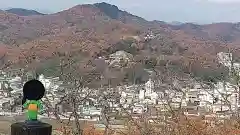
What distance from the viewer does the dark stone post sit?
51.6 inches

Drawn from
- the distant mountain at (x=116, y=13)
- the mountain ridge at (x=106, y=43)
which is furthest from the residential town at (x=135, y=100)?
the distant mountain at (x=116, y=13)

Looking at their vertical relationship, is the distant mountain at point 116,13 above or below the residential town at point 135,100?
above

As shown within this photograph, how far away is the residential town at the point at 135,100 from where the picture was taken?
6.93 m

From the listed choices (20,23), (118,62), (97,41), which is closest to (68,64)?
(118,62)

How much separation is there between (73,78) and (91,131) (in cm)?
321

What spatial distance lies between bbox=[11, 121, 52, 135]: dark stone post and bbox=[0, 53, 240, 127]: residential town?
2673mm

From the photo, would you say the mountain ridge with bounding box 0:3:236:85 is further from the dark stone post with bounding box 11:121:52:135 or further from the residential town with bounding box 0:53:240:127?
the dark stone post with bounding box 11:121:52:135

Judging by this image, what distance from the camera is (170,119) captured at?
18.7 feet

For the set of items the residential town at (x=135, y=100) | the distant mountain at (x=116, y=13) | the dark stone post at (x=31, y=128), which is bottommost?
the residential town at (x=135, y=100)

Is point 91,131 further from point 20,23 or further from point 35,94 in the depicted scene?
point 20,23

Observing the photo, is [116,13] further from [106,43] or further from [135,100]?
[135,100]

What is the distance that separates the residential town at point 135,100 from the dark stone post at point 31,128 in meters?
2.67

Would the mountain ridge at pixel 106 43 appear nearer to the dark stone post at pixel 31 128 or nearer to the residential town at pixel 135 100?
the residential town at pixel 135 100

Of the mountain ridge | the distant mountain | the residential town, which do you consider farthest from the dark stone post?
the distant mountain
